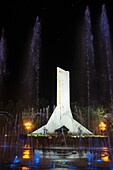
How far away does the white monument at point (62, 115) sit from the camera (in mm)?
25297

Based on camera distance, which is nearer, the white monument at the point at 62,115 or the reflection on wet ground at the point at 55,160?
the reflection on wet ground at the point at 55,160

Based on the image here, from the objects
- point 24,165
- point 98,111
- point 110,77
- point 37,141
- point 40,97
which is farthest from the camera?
point 40,97

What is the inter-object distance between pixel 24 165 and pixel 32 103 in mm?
37775

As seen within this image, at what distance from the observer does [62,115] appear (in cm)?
2659

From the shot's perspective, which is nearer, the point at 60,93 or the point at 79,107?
the point at 60,93

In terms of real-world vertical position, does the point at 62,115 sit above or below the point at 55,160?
above

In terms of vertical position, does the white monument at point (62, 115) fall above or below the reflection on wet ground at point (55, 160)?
above

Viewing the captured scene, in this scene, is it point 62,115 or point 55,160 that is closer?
point 55,160

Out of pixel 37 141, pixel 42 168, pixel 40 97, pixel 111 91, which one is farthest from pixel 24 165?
pixel 40 97

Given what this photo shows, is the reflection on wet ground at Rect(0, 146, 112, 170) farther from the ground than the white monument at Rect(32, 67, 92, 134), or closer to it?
closer to it

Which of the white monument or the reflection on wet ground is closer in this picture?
the reflection on wet ground

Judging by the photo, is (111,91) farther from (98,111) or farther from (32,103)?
(32,103)

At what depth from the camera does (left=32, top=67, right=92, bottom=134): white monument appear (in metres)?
25.3

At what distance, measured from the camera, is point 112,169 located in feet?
22.3
